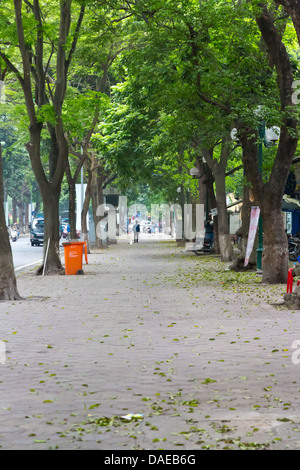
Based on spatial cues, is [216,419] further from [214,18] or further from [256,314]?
[214,18]

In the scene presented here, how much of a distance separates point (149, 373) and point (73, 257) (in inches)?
665

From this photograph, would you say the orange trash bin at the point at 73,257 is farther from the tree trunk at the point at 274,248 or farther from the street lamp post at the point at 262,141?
the tree trunk at the point at 274,248

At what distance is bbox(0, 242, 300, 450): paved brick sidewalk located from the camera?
6.11m

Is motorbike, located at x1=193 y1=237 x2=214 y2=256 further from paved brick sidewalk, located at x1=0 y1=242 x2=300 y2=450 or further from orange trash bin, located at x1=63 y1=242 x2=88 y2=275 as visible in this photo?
paved brick sidewalk, located at x1=0 y1=242 x2=300 y2=450

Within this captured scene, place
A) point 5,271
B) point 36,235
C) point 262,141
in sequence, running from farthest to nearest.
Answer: point 36,235, point 262,141, point 5,271

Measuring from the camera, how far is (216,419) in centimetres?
655

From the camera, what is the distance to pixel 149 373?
8586 mm

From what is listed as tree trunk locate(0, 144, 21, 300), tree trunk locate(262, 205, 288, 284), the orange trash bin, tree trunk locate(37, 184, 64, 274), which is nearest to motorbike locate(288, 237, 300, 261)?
the orange trash bin

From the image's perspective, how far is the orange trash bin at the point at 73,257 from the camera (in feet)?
82.7

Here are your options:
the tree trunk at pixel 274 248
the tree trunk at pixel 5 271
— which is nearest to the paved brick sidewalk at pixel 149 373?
the tree trunk at pixel 5 271

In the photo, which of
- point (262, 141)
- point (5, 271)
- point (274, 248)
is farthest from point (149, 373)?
point (262, 141)

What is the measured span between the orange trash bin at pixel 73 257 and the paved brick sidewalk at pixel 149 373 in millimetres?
8033

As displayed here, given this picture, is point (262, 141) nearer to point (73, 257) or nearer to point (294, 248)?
point (73, 257)
